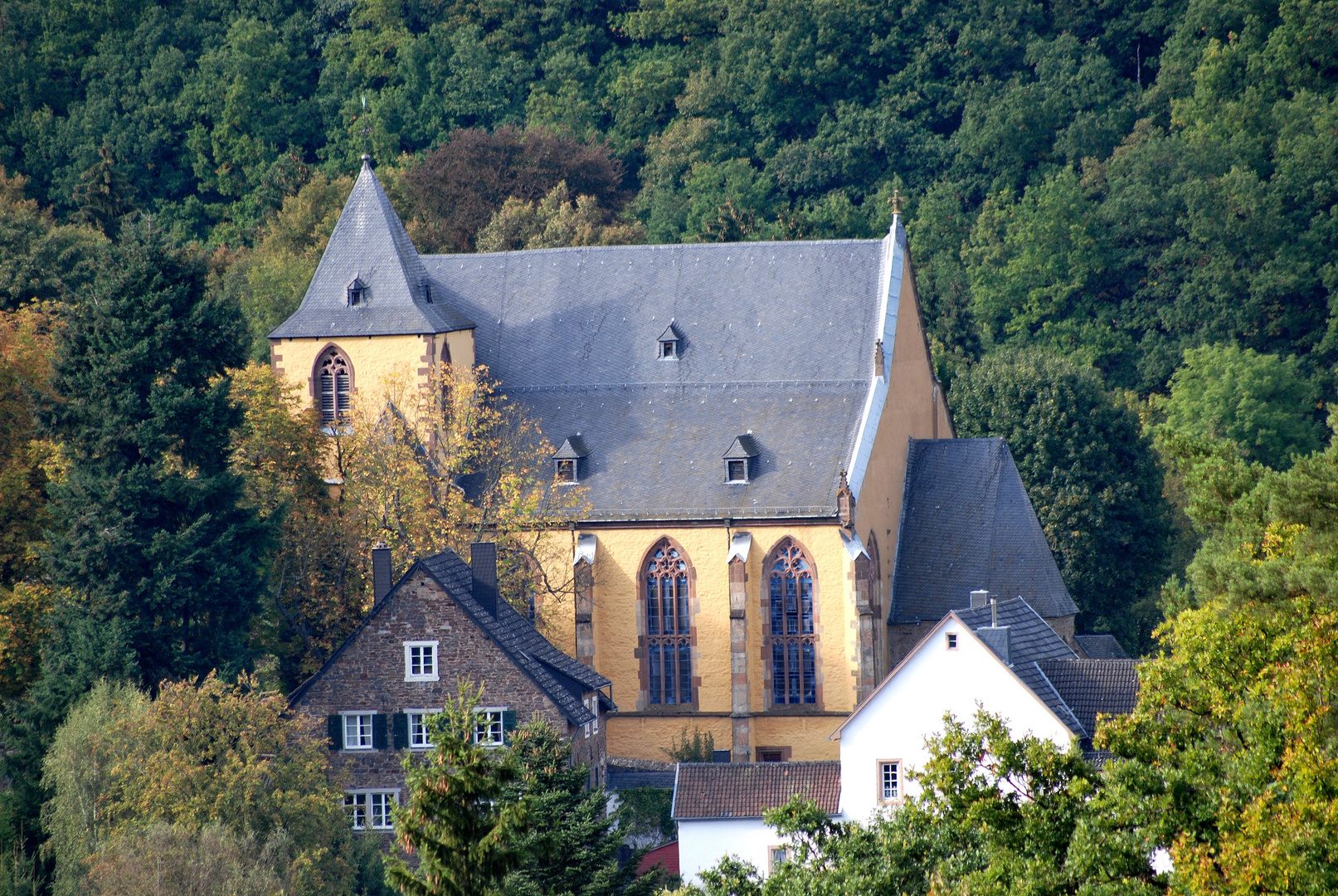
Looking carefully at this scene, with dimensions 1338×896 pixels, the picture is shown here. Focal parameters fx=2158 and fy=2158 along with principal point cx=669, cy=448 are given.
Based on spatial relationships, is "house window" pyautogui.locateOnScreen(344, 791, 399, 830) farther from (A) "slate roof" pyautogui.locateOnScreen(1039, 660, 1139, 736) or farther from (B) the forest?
(A) "slate roof" pyautogui.locateOnScreen(1039, 660, 1139, 736)

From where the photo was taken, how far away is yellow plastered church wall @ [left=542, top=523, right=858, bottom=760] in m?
44.2

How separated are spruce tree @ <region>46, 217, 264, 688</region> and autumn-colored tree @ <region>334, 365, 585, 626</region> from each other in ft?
11.7

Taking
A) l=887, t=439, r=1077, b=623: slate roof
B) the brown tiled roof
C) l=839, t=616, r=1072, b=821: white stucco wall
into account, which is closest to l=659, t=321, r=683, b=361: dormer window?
l=887, t=439, r=1077, b=623: slate roof

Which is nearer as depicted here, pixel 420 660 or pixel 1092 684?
pixel 420 660

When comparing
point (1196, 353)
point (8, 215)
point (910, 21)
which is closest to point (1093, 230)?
point (1196, 353)

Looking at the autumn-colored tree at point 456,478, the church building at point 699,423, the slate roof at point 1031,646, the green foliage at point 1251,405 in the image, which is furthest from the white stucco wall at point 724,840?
the green foliage at point 1251,405

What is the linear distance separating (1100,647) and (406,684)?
1769cm

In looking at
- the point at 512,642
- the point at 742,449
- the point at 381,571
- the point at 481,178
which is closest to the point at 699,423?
the point at 742,449

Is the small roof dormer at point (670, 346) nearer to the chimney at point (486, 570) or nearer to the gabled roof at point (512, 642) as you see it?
the gabled roof at point (512, 642)

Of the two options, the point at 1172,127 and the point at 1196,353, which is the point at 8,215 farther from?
the point at 1172,127

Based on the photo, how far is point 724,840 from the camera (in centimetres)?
3622

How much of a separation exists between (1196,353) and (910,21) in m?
19.9

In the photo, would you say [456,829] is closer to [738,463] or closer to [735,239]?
[738,463]

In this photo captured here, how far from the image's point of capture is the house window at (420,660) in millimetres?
37594
